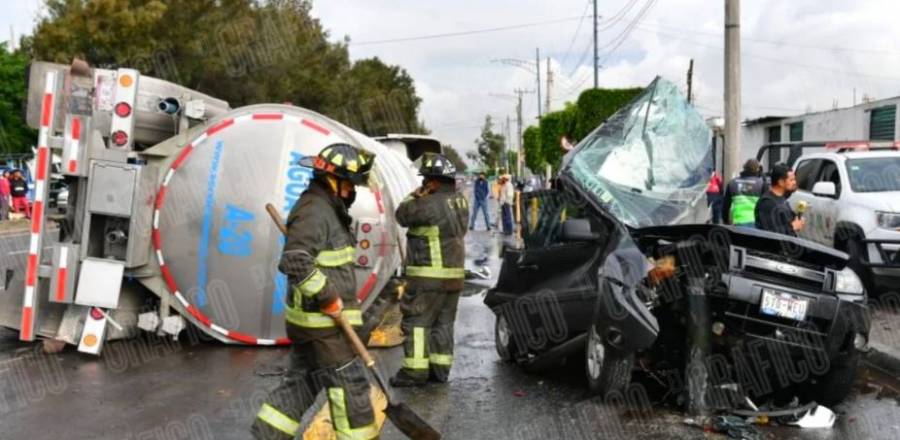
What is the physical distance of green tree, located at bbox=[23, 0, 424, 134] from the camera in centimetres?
2480

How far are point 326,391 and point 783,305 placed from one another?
2.72 metres

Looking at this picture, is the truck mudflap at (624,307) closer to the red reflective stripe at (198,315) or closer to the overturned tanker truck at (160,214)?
A: the overturned tanker truck at (160,214)

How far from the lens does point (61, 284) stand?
257 inches

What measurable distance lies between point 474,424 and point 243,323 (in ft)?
8.04

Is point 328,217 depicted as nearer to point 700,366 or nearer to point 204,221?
point 700,366

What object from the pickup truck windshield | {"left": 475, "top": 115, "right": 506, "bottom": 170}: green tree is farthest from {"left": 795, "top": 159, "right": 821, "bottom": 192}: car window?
{"left": 475, "top": 115, "right": 506, "bottom": 170}: green tree

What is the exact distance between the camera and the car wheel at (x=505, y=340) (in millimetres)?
6562

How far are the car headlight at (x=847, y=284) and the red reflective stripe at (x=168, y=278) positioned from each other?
4.88m

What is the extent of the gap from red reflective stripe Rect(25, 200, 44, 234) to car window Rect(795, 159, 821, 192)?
883 cm

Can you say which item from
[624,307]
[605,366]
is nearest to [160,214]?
[605,366]

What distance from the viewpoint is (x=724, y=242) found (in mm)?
5109

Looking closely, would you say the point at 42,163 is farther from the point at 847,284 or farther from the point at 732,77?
the point at 732,77

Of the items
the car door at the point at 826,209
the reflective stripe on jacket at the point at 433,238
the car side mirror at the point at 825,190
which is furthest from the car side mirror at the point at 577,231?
the car door at the point at 826,209

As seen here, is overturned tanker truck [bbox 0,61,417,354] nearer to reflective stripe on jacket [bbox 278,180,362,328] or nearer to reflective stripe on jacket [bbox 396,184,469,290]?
reflective stripe on jacket [bbox 396,184,469,290]
